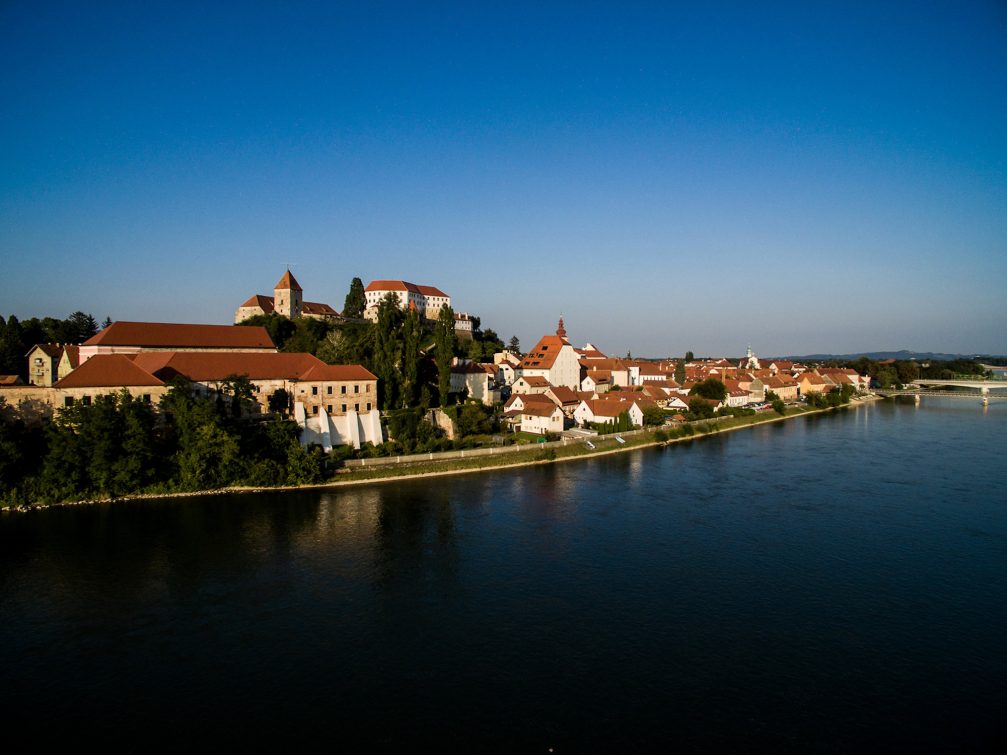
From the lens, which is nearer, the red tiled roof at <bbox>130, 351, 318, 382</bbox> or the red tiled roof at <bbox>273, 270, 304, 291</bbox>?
the red tiled roof at <bbox>130, 351, 318, 382</bbox>

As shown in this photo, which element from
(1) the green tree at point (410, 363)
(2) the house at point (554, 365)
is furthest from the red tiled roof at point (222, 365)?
(2) the house at point (554, 365)

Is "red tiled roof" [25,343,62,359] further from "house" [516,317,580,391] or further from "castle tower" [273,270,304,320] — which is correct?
"house" [516,317,580,391]

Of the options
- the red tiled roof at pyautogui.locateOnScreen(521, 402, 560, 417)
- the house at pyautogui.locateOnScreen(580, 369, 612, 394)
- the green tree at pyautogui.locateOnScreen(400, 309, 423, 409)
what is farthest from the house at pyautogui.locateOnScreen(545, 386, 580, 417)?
the house at pyautogui.locateOnScreen(580, 369, 612, 394)

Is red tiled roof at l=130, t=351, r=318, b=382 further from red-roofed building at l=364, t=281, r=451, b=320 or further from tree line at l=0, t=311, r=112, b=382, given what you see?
red-roofed building at l=364, t=281, r=451, b=320

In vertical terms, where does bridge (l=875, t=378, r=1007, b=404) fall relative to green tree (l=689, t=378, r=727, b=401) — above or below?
below

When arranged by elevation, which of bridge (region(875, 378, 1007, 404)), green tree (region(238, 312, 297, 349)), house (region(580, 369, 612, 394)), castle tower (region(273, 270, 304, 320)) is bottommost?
bridge (region(875, 378, 1007, 404))

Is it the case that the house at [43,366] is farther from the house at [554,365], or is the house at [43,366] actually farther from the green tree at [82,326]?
the house at [554,365]

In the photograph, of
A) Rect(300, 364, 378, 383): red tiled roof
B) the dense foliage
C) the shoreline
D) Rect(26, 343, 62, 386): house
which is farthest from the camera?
Rect(26, 343, 62, 386): house

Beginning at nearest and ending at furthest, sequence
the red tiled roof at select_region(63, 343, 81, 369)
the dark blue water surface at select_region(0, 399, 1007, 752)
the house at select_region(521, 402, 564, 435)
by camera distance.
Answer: the dark blue water surface at select_region(0, 399, 1007, 752), the red tiled roof at select_region(63, 343, 81, 369), the house at select_region(521, 402, 564, 435)
